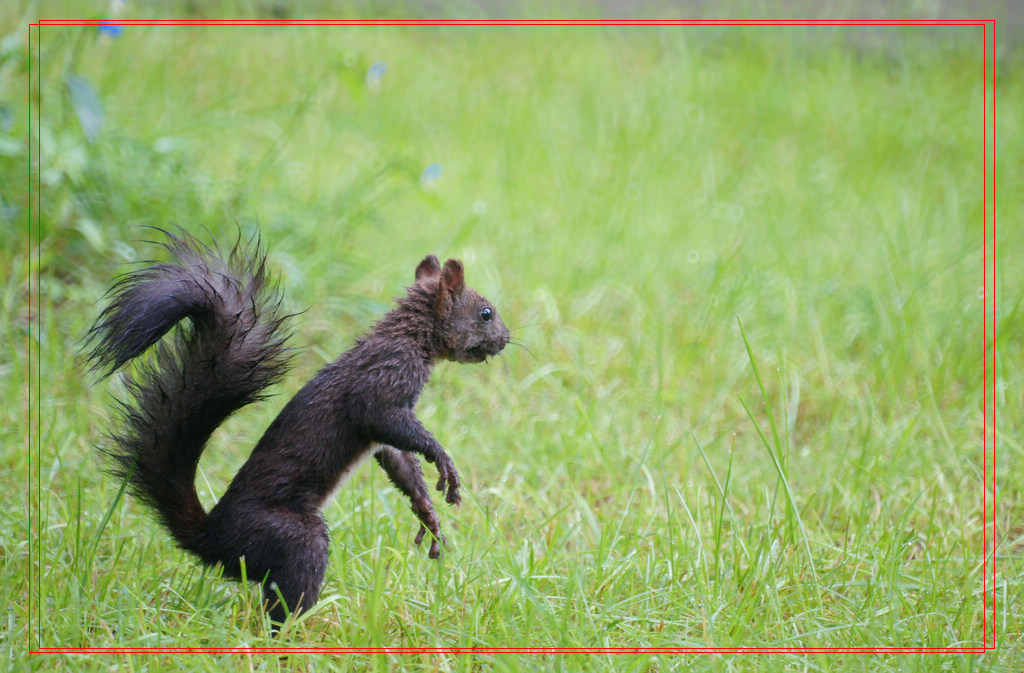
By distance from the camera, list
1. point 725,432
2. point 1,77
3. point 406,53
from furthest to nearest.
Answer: point 406,53 → point 1,77 → point 725,432

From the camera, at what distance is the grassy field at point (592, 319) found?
2242mm

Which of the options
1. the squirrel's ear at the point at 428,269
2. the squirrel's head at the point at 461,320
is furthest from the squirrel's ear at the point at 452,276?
the squirrel's ear at the point at 428,269

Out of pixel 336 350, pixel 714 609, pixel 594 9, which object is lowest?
pixel 714 609

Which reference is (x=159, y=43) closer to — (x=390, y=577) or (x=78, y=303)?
(x=78, y=303)

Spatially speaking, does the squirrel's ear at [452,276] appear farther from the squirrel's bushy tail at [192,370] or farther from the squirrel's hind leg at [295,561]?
the squirrel's hind leg at [295,561]

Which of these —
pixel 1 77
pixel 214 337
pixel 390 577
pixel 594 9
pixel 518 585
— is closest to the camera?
pixel 214 337

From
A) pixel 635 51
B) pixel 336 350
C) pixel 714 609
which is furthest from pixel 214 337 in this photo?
pixel 635 51

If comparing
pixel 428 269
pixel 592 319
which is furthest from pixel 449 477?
pixel 592 319

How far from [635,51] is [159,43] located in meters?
3.05

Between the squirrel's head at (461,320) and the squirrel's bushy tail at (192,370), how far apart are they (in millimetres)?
343

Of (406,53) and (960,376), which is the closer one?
(960,376)

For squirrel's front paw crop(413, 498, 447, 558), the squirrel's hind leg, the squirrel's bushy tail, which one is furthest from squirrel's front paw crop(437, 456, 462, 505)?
the squirrel's bushy tail

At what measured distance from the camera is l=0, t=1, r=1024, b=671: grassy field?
2.24m

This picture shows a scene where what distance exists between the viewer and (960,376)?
142 inches
